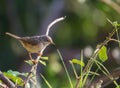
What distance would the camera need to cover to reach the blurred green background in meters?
5.95

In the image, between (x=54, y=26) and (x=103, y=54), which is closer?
(x=103, y=54)

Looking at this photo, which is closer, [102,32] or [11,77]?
[11,77]

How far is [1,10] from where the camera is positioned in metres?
6.46

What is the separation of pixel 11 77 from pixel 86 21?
17.2 feet

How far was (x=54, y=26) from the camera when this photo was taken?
6059 mm

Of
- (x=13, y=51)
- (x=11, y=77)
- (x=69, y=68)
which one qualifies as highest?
(x=11, y=77)

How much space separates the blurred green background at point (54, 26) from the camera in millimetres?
5945

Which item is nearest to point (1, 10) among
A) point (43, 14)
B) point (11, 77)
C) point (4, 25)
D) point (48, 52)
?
point (4, 25)

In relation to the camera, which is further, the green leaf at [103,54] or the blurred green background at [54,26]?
the blurred green background at [54,26]

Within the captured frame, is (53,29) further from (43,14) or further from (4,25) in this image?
(4,25)

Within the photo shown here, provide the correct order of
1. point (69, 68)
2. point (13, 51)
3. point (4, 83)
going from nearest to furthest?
point (4, 83) < point (69, 68) < point (13, 51)

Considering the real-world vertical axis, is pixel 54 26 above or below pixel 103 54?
below

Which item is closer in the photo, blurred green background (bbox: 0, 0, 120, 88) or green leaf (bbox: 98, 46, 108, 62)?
green leaf (bbox: 98, 46, 108, 62)

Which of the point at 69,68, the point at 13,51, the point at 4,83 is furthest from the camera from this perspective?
the point at 13,51
